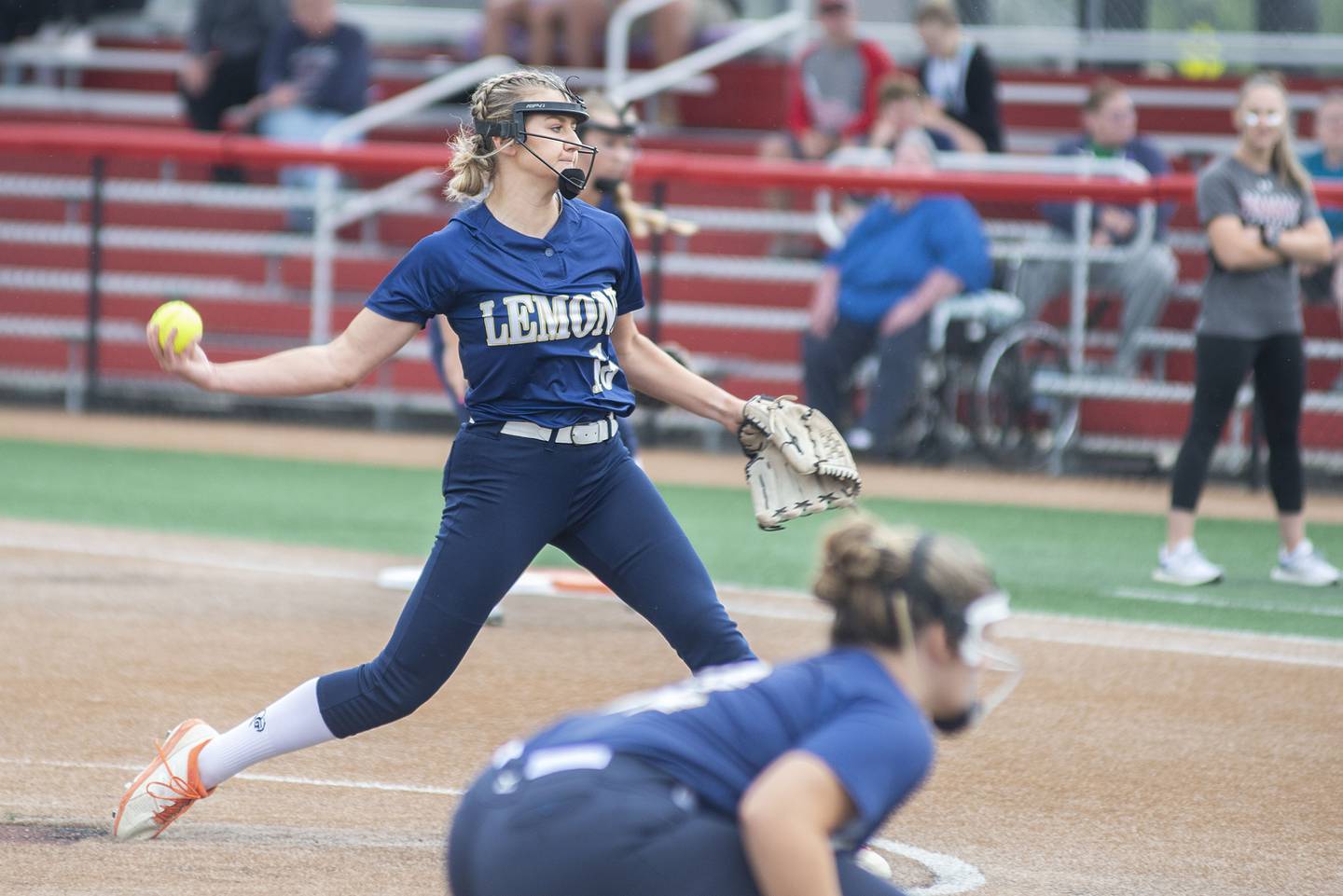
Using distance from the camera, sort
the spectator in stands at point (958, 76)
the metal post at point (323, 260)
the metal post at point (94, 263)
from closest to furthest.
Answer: the spectator in stands at point (958, 76) → the metal post at point (323, 260) → the metal post at point (94, 263)

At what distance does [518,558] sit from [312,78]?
1171 cm

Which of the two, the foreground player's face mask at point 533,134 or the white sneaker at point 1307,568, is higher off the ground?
the foreground player's face mask at point 533,134

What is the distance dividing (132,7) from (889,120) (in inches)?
354

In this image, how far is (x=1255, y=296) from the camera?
9.20 meters

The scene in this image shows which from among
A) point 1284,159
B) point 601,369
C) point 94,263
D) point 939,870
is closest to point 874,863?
point 939,870

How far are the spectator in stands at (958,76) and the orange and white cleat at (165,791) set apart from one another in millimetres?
10324

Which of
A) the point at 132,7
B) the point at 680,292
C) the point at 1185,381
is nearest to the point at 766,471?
the point at 1185,381

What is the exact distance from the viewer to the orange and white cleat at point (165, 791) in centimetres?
496

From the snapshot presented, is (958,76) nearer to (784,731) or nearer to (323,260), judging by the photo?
(323,260)

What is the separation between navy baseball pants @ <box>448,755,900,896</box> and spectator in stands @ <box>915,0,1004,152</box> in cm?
1162

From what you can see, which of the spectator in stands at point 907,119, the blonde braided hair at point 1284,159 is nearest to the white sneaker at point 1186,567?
the blonde braided hair at point 1284,159

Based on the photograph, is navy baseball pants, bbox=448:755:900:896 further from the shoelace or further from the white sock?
the shoelace

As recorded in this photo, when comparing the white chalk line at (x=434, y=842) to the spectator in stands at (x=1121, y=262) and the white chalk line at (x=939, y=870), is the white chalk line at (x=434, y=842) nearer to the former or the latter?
the white chalk line at (x=939, y=870)

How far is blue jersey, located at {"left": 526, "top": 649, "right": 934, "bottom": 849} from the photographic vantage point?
3.02 metres
